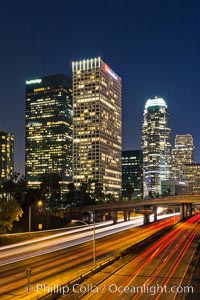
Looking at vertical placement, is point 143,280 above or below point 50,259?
above

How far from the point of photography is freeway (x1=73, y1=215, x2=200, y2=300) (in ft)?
153

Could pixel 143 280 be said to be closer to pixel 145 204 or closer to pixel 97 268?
pixel 97 268

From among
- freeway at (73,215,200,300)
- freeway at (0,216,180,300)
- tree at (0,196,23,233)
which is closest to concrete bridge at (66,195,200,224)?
freeway at (0,216,180,300)

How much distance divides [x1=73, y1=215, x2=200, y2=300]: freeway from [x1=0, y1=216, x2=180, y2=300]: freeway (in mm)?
4813

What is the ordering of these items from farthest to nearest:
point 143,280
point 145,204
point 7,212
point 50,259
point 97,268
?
point 145,204, point 7,212, point 50,259, point 97,268, point 143,280

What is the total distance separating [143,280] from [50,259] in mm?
25561

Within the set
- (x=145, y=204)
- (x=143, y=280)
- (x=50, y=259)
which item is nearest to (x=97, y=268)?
(x=143, y=280)

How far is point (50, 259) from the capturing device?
76250 mm

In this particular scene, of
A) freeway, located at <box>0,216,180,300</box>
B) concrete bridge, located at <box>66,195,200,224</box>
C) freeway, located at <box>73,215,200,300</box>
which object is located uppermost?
concrete bridge, located at <box>66,195,200,224</box>

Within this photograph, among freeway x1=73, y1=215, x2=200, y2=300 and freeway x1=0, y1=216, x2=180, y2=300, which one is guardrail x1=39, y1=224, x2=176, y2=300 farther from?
freeway x1=0, y1=216, x2=180, y2=300

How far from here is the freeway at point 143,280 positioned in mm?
46744

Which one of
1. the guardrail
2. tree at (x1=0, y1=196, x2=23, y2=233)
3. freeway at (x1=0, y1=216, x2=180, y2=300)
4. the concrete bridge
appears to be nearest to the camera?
the guardrail

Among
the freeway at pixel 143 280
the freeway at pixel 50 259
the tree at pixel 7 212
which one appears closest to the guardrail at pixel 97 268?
the freeway at pixel 143 280

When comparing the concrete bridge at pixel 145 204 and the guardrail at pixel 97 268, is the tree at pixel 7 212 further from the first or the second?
the concrete bridge at pixel 145 204
